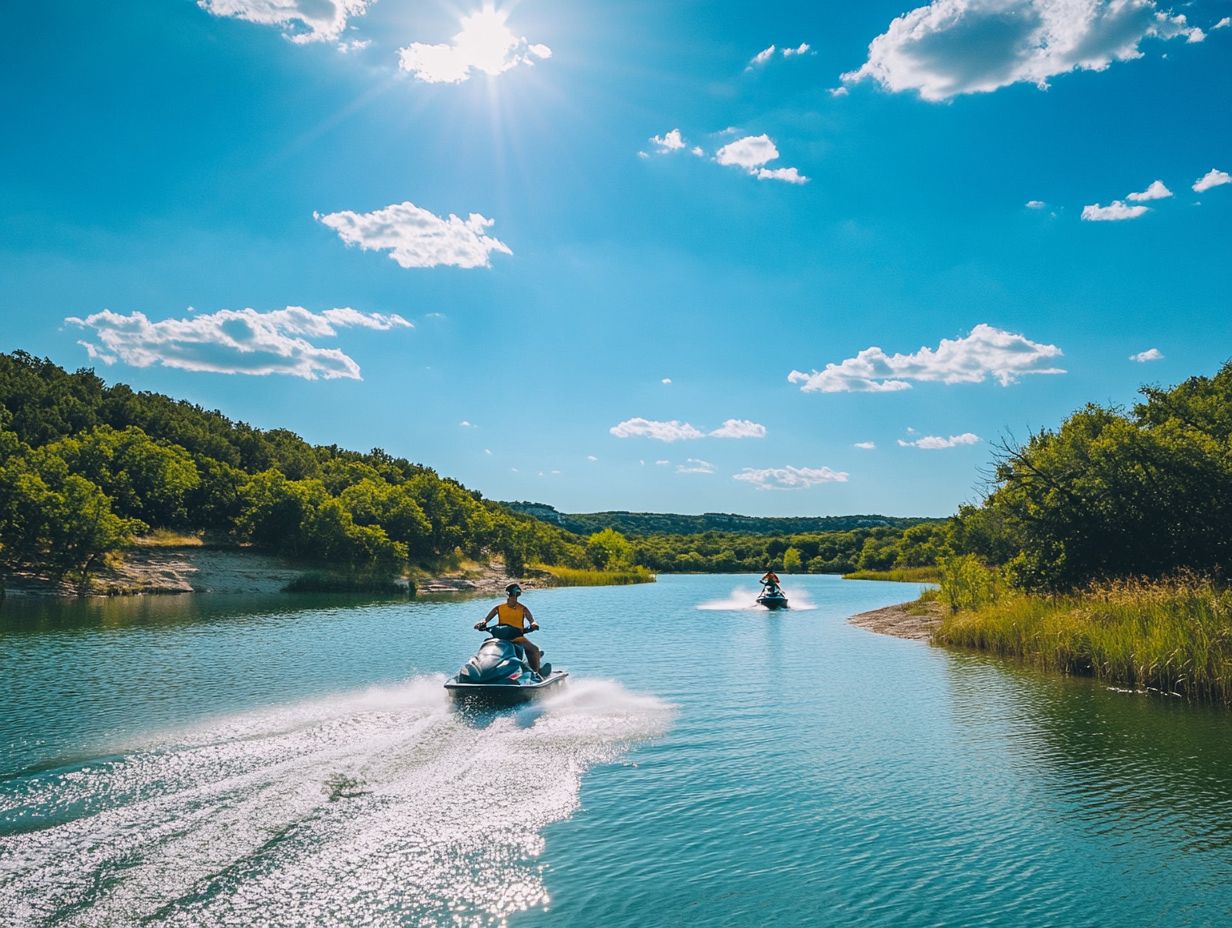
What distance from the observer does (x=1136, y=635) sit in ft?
72.4

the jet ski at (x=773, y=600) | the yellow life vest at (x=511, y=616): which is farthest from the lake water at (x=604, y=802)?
the jet ski at (x=773, y=600)

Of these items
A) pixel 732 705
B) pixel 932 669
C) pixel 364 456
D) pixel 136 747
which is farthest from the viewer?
pixel 364 456

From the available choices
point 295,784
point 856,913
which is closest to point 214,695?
point 295,784

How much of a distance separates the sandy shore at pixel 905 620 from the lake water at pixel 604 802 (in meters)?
14.9

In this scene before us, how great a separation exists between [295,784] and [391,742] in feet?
9.82

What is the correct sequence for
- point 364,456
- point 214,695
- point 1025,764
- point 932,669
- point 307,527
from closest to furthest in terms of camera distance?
point 1025,764 < point 214,695 < point 932,669 < point 307,527 < point 364,456

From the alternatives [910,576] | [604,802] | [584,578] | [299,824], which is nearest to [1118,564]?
[604,802]

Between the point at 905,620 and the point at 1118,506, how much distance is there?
16.0m

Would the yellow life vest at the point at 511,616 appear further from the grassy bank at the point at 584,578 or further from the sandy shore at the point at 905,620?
the grassy bank at the point at 584,578

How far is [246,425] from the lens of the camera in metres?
134

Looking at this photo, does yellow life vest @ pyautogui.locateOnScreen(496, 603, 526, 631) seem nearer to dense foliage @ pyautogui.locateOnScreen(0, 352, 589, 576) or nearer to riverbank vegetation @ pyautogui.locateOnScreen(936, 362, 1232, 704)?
riverbank vegetation @ pyautogui.locateOnScreen(936, 362, 1232, 704)

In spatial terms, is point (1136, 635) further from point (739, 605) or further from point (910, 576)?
point (910, 576)

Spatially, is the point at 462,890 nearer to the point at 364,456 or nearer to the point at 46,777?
the point at 46,777

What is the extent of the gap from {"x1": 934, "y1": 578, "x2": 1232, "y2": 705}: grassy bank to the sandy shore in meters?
8.01
